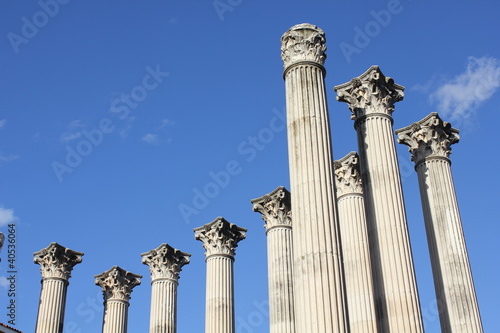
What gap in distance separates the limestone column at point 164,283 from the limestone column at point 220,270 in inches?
126

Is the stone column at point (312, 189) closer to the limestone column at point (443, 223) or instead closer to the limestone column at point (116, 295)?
the limestone column at point (443, 223)

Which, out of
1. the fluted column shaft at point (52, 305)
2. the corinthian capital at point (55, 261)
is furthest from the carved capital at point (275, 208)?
the fluted column shaft at point (52, 305)

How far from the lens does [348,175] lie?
33.0m

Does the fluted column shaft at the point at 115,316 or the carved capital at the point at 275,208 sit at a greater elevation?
the carved capital at the point at 275,208

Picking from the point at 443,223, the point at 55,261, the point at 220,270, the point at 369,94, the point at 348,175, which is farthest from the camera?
the point at 55,261

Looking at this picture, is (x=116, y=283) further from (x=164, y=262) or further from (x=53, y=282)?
(x=53, y=282)

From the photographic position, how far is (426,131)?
34.0m

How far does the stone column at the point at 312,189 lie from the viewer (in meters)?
21.6

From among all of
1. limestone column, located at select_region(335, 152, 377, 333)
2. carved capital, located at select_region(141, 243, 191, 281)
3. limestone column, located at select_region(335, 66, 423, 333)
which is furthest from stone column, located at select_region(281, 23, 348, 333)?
carved capital, located at select_region(141, 243, 191, 281)

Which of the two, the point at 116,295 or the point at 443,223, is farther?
the point at 116,295

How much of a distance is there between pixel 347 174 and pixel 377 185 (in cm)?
553

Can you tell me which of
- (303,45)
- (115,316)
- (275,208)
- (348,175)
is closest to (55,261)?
(115,316)

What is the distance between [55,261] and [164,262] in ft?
22.1

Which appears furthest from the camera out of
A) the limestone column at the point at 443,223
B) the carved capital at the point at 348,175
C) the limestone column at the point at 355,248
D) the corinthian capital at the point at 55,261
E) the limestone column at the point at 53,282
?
the corinthian capital at the point at 55,261
